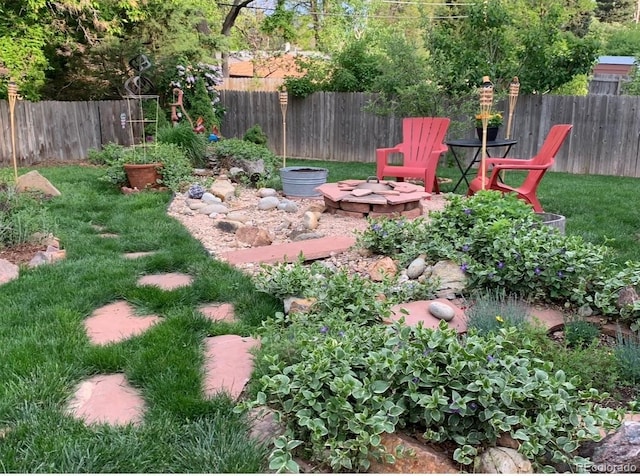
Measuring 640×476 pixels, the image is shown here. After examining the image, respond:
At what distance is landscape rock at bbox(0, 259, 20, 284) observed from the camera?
3.24 metres

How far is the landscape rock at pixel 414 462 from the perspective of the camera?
1.54 meters

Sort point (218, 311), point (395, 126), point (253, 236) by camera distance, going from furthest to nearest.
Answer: point (395, 126), point (253, 236), point (218, 311)

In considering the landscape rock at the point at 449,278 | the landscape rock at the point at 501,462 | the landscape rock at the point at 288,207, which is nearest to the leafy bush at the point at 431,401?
the landscape rock at the point at 501,462

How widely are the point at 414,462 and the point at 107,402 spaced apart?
3.54 ft

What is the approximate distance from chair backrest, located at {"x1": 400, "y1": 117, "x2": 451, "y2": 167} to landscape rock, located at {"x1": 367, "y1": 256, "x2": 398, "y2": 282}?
11.2 ft

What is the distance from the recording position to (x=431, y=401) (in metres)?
1.58

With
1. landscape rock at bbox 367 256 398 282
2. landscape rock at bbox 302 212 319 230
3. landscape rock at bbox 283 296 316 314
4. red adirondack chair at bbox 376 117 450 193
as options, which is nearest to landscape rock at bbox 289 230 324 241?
landscape rock at bbox 302 212 319 230

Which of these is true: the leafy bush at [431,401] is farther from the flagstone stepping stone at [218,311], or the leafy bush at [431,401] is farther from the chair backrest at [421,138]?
the chair backrest at [421,138]

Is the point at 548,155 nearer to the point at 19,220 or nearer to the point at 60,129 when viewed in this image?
the point at 19,220

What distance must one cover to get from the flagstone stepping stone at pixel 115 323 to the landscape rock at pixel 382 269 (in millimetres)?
1207

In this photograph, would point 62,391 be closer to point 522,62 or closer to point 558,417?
point 558,417

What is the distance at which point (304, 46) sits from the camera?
2083cm

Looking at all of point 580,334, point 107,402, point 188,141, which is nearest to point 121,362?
point 107,402

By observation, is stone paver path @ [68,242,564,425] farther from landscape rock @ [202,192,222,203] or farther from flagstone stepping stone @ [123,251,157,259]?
landscape rock @ [202,192,222,203]
